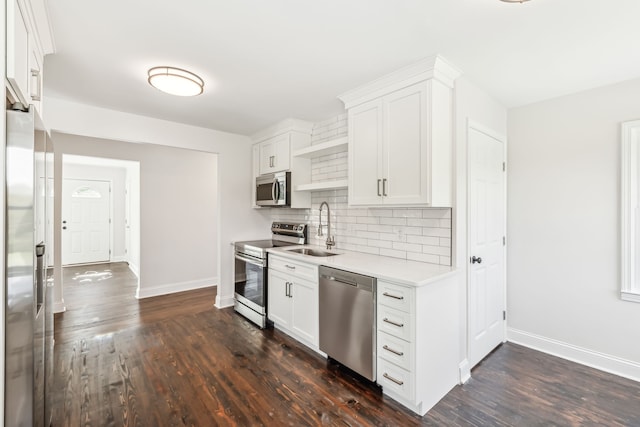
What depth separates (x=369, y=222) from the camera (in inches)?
123

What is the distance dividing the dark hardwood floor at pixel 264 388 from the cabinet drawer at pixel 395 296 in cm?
71

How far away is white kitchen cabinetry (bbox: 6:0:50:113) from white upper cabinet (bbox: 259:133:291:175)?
234 cm

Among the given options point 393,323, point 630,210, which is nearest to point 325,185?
point 393,323

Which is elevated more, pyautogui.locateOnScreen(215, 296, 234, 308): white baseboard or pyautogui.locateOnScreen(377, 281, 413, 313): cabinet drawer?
pyautogui.locateOnScreen(377, 281, 413, 313): cabinet drawer

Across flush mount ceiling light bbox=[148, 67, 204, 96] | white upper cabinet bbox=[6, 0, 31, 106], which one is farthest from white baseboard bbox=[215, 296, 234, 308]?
white upper cabinet bbox=[6, 0, 31, 106]

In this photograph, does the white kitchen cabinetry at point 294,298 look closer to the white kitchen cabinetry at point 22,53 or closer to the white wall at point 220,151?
the white wall at point 220,151

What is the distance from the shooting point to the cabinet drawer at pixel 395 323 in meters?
1.95

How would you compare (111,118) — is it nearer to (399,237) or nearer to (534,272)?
(399,237)

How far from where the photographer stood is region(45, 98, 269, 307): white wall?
10.5 feet

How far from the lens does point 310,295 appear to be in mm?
2766

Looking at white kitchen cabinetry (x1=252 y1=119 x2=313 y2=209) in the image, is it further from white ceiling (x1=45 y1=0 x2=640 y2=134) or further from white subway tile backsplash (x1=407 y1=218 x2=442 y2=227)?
white subway tile backsplash (x1=407 y1=218 x2=442 y2=227)

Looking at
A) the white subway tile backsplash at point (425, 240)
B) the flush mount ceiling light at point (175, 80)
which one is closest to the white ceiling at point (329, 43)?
the flush mount ceiling light at point (175, 80)

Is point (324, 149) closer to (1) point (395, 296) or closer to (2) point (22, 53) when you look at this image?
(1) point (395, 296)

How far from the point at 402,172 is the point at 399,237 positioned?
72 centimetres
